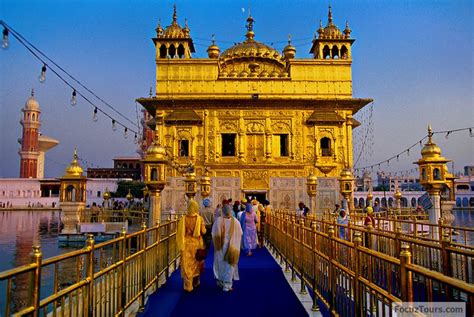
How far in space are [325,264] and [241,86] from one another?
19.4 meters

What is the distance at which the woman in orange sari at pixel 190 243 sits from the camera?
5.88 meters

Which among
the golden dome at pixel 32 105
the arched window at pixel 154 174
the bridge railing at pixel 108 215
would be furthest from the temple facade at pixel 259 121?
the golden dome at pixel 32 105

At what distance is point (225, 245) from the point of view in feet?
20.1

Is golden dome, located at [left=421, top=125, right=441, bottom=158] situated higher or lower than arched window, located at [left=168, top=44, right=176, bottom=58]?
lower

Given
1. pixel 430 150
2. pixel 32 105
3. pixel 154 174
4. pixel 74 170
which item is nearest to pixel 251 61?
pixel 74 170

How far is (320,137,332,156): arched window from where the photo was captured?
73.9ft

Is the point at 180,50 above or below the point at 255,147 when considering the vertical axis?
above

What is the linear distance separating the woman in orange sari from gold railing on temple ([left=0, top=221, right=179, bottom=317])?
1.50 ft

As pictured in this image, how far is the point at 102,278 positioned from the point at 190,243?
2.31m

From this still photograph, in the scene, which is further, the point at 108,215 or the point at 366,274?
the point at 108,215

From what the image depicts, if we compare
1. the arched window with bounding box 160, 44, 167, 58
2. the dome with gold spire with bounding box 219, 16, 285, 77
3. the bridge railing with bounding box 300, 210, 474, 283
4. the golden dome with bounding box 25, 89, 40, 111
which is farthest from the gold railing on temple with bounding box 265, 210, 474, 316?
the golden dome with bounding box 25, 89, 40, 111

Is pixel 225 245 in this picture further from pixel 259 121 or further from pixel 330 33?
pixel 330 33

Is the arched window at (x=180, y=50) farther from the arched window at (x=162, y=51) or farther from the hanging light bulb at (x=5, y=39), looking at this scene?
the hanging light bulb at (x=5, y=39)

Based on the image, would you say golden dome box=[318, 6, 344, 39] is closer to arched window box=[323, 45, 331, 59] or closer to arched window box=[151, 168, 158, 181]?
arched window box=[323, 45, 331, 59]
